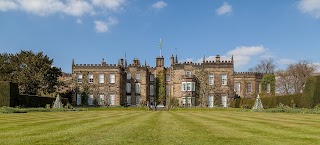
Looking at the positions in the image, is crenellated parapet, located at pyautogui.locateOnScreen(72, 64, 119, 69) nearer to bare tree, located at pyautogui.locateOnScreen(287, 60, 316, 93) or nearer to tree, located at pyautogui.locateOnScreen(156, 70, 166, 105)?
tree, located at pyautogui.locateOnScreen(156, 70, 166, 105)

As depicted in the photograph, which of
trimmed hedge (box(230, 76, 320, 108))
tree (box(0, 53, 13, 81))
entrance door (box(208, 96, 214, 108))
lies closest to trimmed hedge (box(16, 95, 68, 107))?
tree (box(0, 53, 13, 81))

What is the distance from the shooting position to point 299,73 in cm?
6856

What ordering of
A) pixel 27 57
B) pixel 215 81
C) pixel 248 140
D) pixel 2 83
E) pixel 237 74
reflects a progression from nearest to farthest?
pixel 248 140 < pixel 2 83 < pixel 27 57 < pixel 215 81 < pixel 237 74

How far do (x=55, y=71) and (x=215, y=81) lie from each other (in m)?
26.5

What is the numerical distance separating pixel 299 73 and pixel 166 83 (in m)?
26.9

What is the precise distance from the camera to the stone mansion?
58438 mm

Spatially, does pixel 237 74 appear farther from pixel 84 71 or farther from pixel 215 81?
pixel 84 71

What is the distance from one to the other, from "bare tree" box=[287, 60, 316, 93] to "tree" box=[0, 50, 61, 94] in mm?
46450

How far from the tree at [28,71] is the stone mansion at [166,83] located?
7.25 meters

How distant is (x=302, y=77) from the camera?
68.1 m

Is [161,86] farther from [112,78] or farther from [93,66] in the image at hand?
[93,66]

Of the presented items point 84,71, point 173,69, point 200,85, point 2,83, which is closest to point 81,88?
point 84,71

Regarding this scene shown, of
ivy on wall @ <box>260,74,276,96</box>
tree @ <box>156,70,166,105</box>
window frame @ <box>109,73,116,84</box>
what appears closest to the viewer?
window frame @ <box>109,73,116,84</box>

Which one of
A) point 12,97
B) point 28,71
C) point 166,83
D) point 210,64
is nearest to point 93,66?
point 28,71
